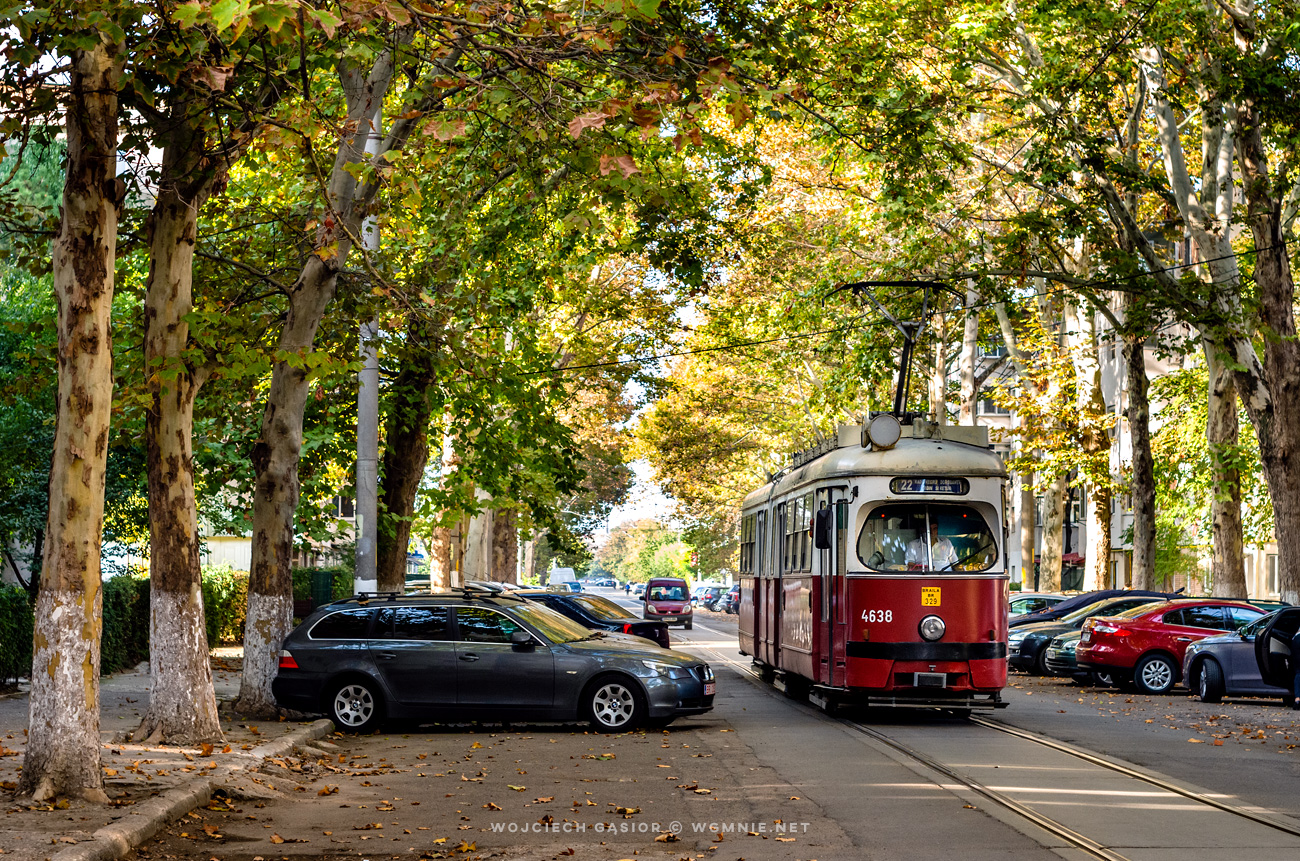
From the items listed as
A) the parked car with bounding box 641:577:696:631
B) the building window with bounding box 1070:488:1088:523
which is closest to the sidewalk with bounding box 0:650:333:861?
the parked car with bounding box 641:577:696:631

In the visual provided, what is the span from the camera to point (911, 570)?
16922 mm

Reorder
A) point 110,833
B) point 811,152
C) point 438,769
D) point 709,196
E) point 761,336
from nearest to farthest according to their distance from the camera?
1. point 110,833
2. point 438,769
3. point 709,196
4. point 811,152
5. point 761,336

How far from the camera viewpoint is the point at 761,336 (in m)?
43.6

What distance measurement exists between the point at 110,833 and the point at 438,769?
4589 mm

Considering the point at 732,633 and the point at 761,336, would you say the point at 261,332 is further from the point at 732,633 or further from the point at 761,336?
the point at 732,633

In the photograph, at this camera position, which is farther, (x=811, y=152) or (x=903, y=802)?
(x=811, y=152)

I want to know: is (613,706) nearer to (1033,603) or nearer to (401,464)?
(401,464)

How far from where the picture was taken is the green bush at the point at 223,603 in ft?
97.4

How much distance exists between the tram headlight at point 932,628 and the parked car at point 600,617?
726 cm

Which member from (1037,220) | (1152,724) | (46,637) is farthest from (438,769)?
(1037,220)

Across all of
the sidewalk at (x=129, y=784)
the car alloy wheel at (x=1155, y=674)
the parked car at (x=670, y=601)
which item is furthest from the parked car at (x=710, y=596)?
the sidewalk at (x=129, y=784)

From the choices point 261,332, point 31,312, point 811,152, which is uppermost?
point 811,152

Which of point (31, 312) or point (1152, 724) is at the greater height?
point (31, 312)

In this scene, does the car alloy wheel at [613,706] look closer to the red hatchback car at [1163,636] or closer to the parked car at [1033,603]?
the red hatchback car at [1163,636]
